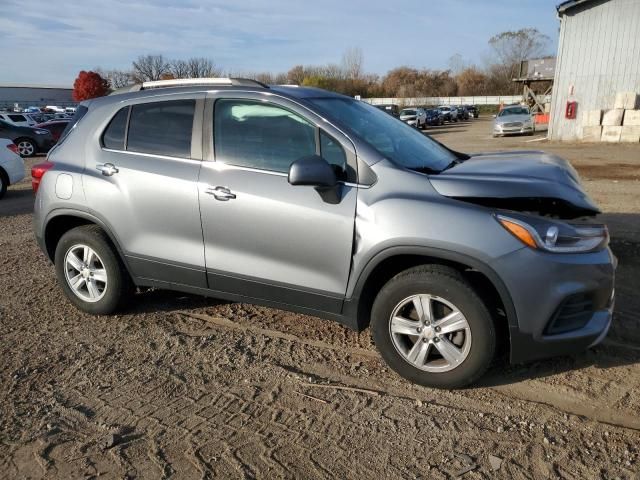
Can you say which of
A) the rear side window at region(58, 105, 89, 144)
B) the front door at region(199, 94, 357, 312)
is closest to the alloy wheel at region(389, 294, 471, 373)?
the front door at region(199, 94, 357, 312)

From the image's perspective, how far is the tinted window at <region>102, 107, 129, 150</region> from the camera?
4.19 metres

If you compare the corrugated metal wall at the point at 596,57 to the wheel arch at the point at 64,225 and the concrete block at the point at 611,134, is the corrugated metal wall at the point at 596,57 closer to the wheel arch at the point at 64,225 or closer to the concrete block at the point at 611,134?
the concrete block at the point at 611,134

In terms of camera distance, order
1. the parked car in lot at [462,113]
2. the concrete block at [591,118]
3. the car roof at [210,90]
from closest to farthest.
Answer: the car roof at [210,90] → the concrete block at [591,118] → the parked car in lot at [462,113]

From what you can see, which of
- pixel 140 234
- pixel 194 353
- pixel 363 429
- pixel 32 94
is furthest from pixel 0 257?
pixel 32 94

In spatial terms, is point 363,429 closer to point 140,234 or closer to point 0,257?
point 140,234

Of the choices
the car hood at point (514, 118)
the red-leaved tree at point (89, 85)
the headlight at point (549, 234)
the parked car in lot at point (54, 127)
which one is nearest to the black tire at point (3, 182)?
the parked car in lot at point (54, 127)

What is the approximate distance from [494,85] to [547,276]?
318 feet

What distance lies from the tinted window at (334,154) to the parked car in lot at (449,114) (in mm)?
47149

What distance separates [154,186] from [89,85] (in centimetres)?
8700

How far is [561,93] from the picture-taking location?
21797 mm

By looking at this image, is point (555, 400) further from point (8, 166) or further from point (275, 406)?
point (8, 166)

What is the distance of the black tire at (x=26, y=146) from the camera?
63.8ft

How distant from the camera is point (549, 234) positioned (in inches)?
114

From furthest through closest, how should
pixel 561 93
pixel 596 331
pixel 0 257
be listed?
pixel 561 93 → pixel 0 257 → pixel 596 331
